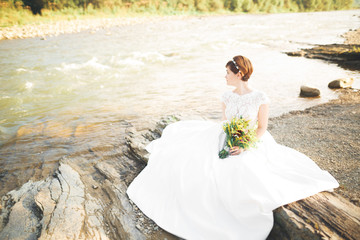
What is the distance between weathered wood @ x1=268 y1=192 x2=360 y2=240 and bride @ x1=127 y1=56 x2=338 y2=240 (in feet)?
0.33

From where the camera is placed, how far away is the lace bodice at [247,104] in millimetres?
2854

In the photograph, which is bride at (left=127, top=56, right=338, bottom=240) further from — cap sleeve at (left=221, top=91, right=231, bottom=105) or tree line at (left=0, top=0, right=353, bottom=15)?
tree line at (left=0, top=0, right=353, bottom=15)

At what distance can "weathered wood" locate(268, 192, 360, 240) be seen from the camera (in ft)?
6.59

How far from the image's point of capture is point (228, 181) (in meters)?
2.47

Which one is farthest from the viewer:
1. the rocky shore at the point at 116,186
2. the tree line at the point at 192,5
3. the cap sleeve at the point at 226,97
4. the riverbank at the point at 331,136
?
the tree line at the point at 192,5

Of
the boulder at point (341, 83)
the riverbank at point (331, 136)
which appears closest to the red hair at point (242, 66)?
the riverbank at point (331, 136)

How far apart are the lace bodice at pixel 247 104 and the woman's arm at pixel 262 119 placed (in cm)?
5

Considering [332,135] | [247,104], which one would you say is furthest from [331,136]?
[247,104]

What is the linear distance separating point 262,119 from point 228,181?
1.01 m

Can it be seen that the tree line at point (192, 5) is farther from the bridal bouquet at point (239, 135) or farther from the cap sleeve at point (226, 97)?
the bridal bouquet at point (239, 135)

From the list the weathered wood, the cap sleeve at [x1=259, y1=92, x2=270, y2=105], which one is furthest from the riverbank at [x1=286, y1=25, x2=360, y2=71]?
the weathered wood

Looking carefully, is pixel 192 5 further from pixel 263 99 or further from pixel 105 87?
pixel 263 99

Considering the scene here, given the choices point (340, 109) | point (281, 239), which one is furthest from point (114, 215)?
point (340, 109)

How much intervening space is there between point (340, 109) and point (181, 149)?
5509 mm
